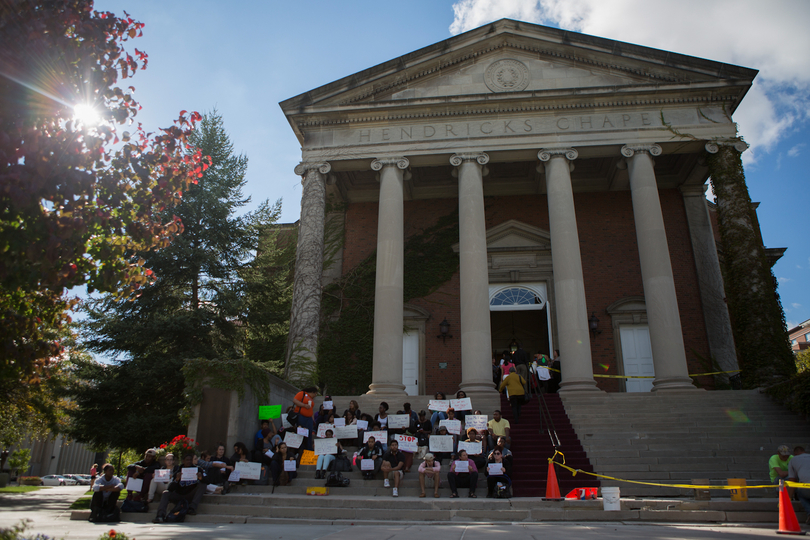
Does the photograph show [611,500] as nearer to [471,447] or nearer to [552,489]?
[552,489]

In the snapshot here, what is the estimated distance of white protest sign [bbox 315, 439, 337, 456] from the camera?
10641mm

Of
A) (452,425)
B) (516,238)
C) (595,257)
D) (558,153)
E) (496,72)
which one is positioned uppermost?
(496,72)

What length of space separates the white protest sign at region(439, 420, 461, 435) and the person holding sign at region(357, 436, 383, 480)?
1495mm

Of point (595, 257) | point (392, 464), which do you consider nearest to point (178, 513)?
point (392, 464)

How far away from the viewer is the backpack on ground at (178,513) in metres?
8.48

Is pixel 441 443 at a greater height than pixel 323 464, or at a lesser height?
greater

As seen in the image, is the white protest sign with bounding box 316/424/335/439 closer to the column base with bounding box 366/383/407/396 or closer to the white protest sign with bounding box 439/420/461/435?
the white protest sign with bounding box 439/420/461/435

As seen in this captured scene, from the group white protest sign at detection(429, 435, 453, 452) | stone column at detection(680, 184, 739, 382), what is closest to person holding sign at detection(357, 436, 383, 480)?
white protest sign at detection(429, 435, 453, 452)

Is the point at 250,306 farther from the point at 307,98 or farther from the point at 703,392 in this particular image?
the point at 703,392

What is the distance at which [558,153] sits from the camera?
686 inches

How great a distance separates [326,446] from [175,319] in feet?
29.1

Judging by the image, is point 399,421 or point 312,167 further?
point 312,167

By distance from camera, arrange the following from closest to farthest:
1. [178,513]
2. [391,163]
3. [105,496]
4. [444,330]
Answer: [178,513] → [105,496] → [391,163] → [444,330]

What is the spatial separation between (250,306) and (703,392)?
14578 mm
